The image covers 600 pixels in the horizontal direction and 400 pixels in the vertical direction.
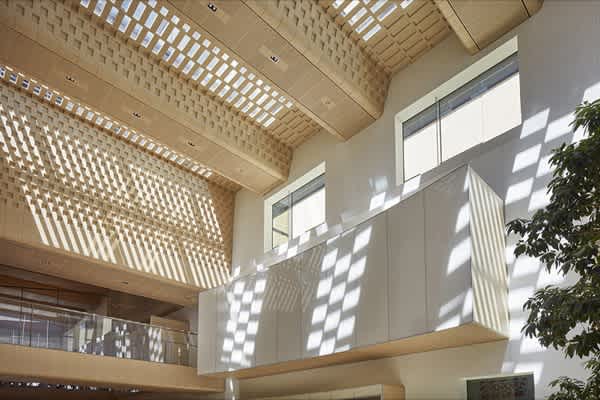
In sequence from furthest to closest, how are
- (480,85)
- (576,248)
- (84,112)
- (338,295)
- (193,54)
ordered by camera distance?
(84,112) < (193,54) < (480,85) < (338,295) < (576,248)

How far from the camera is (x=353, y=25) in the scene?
41.0 feet

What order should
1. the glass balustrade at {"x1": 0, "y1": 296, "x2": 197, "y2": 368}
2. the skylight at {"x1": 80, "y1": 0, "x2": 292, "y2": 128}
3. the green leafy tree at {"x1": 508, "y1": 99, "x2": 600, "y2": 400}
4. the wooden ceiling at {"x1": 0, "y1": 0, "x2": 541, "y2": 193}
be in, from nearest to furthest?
the green leafy tree at {"x1": 508, "y1": 99, "x2": 600, "y2": 400} → the wooden ceiling at {"x1": 0, "y1": 0, "x2": 541, "y2": 193} → the skylight at {"x1": 80, "y1": 0, "x2": 292, "y2": 128} → the glass balustrade at {"x1": 0, "y1": 296, "x2": 197, "y2": 368}

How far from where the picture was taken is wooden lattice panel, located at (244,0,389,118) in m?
11.2

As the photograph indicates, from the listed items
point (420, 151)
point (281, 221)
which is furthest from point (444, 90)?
point (281, 221)

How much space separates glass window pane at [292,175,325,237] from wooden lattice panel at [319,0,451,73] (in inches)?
152

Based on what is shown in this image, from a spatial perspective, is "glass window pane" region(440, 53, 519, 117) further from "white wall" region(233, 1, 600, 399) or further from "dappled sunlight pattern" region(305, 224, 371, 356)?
"dappled sunlight pattern" region(305, 224, 371, 356)

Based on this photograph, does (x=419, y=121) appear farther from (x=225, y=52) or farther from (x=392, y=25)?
(x=225, y=52)

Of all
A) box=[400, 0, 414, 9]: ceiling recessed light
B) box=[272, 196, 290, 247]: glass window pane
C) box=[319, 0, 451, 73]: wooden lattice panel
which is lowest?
box=[272, 196, 290, 247]: glass window pane

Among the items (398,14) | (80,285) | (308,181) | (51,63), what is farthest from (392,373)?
(80,285)

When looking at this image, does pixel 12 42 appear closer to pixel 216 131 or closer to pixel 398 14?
pixel 216 131

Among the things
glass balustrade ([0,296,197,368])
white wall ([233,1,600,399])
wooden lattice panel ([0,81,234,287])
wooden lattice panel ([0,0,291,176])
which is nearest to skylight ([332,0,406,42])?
white wall ([233,1,600,399])

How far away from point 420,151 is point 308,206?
416 centimetres

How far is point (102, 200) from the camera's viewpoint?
15.8 metres

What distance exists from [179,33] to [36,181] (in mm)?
5088
